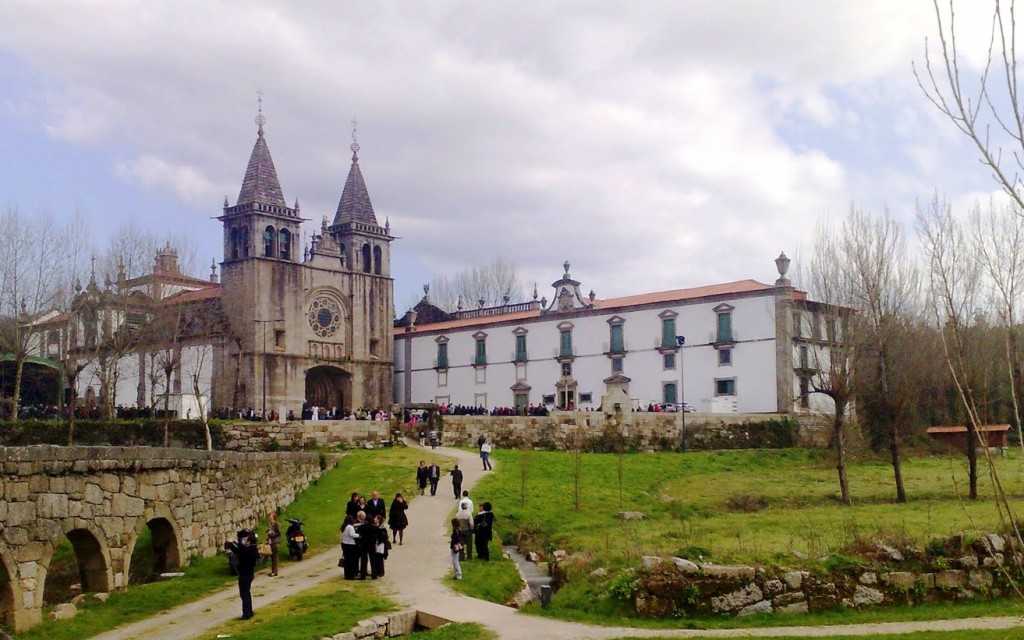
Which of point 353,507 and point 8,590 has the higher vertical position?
point 353,507

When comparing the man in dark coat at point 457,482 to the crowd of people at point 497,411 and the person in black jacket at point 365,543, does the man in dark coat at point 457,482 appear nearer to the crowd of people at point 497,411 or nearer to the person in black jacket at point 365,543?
the person in black jacket at point 365,543

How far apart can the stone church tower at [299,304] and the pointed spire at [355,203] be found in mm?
61

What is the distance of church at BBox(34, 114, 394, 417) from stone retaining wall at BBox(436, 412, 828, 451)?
1113cm

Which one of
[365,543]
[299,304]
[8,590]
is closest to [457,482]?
[365,543]

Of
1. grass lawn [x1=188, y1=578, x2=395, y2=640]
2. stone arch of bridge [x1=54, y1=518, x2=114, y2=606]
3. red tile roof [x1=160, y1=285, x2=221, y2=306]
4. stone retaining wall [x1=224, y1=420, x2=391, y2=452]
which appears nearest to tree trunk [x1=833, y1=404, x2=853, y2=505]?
grass lawn [x1=188, y1=578, x2=395, y2=640]

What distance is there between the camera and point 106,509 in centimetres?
1731

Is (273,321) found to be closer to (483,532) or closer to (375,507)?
(375,507)

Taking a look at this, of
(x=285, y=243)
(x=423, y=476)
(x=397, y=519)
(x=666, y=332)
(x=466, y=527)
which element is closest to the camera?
(x=466, y=527)

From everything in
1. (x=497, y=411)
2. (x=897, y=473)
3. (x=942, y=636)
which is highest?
(x=497, y=411)

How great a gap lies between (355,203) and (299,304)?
9298mm

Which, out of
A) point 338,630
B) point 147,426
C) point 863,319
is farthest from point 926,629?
point 147,426

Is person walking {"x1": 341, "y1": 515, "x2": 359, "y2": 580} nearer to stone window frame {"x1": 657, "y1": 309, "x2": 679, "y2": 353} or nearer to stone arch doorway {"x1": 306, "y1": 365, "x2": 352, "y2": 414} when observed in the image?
stone window frame {"x1": 657, "y1": 309, "x2": 679, "y2": 353}

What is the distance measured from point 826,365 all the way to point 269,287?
1126 inches

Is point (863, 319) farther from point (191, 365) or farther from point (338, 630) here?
point (191, 365)
